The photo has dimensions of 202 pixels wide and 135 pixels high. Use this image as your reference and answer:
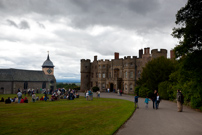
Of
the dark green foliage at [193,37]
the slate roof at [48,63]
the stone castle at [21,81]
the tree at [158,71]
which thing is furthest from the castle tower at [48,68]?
the dark green foliage at [193,37]

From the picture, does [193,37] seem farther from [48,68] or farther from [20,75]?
[48,68]

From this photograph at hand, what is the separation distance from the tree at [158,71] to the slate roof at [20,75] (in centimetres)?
3869

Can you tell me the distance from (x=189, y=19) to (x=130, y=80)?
117 ft

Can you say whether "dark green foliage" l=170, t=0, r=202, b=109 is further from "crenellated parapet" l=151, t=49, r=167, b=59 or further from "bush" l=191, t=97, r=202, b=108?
→ "crenellated parapet" l=151, t=49, r=167, b=59

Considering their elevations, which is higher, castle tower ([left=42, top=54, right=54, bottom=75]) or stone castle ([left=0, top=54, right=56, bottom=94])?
castle tower ([left=42, top=54, right=54, bottom=75])

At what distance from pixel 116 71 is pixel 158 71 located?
75.8 ft

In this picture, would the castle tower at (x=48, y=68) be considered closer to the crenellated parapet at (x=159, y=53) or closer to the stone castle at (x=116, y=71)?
the stone castle at (x=116, y=71)

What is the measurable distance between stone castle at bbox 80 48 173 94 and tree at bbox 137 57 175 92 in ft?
32.0

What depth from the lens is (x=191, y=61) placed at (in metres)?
15.9

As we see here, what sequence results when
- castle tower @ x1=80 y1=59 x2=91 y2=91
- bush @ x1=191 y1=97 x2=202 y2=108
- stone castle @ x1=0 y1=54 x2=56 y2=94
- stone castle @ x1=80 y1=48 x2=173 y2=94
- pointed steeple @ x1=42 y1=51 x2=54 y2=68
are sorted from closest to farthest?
bush @ x1=191 y1=97 x2=202 y2=108
stone castle @ x1=80 y1=48 x2=173 y2=94
stone castle @ x1=0 y1=54 x2=56 y2=94
castle tower @ x1=80 y1=59 x2=91 y2=91
pointed steeple @ x1=42 y1=51 x2=54 y2=68

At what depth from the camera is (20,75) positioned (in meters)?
54.8

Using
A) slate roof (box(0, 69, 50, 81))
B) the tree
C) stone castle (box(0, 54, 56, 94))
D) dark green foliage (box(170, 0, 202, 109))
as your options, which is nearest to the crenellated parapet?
the tree

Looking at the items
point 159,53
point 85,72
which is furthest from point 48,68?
point 159,53

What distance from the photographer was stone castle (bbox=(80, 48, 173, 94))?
48.0 m
